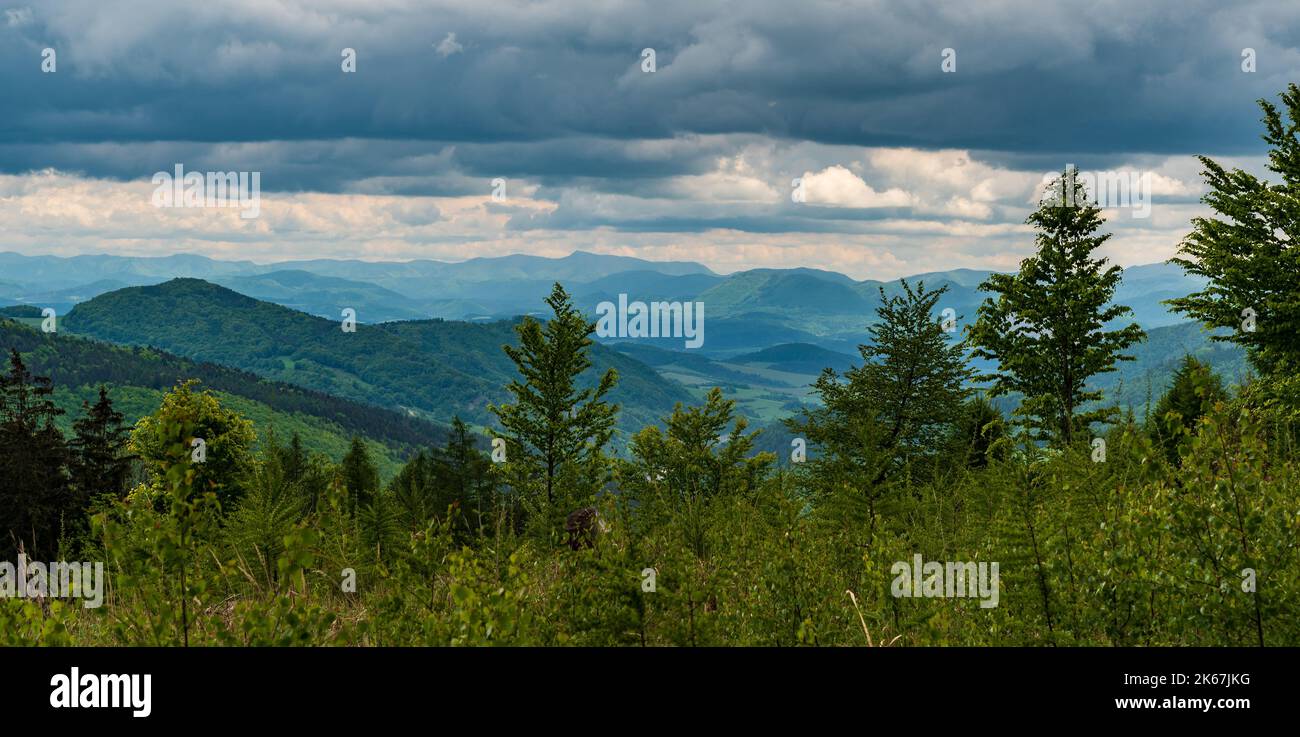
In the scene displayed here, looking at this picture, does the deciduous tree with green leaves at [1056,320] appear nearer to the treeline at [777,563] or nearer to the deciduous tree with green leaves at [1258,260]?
the deciduous tree with green leaves at [1258,260]

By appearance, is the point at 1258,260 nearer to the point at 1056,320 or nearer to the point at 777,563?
the point at 1056,320

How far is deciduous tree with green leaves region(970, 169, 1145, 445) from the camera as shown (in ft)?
134

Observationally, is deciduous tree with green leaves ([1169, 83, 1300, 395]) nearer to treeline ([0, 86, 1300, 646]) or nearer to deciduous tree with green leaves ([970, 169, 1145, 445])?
deciduous tree with green leaves ([970, 169, 1145, 445])

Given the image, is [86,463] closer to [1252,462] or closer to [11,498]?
[11,498]

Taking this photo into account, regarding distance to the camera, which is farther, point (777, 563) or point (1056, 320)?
point (1056, 320)

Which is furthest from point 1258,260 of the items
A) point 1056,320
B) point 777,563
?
point 777,563

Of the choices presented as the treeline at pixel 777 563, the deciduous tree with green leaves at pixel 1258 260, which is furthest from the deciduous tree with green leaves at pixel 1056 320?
the treeline at pixel 777 563

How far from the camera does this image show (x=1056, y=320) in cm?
4178

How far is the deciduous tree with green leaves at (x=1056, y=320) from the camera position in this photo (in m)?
41.0

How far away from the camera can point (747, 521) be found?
9305 millimetres

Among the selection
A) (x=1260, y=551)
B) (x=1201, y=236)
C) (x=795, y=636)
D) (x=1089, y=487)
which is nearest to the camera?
(x=1260, y=551)
